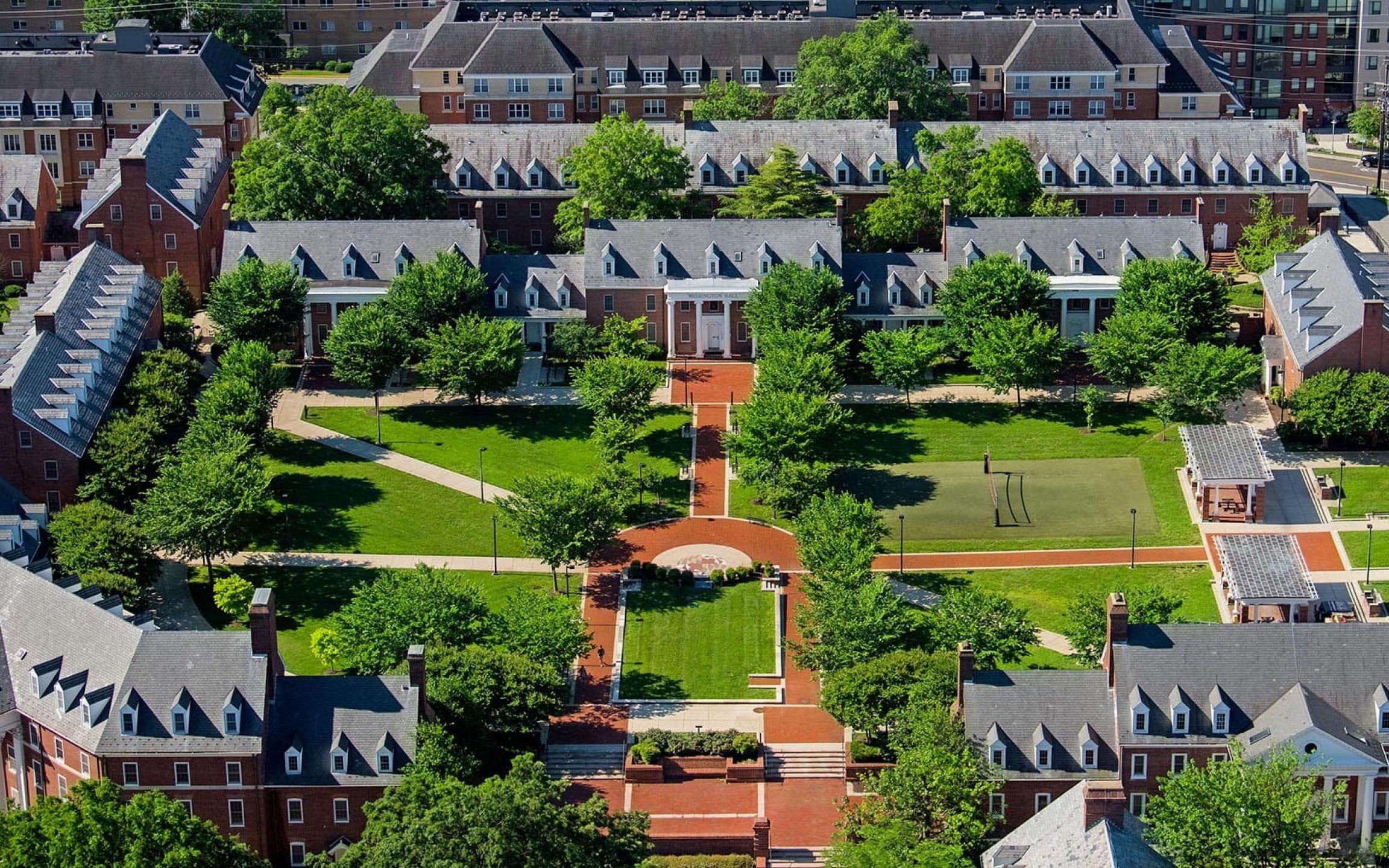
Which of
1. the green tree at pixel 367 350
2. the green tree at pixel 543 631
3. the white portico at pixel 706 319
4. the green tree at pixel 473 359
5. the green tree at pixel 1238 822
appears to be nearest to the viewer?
the green tree at pixel 1238 822

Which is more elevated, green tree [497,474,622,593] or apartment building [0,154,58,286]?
apartment building [0,154,58,286]

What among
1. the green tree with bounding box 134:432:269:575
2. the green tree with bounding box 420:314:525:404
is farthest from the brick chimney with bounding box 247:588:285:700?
the green tree with bounding box 420:314:525:404

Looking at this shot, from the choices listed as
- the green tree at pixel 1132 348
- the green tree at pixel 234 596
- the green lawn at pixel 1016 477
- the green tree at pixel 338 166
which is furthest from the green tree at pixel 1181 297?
the green tree at pixel 234 596

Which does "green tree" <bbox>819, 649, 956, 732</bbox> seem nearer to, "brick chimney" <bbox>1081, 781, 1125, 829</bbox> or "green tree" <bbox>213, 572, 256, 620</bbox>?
"brick chimney" <bbox>1081, 781, 1125, 829</bbox>

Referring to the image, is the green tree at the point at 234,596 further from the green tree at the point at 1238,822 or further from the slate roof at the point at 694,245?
the green tree at the point at 1238,822

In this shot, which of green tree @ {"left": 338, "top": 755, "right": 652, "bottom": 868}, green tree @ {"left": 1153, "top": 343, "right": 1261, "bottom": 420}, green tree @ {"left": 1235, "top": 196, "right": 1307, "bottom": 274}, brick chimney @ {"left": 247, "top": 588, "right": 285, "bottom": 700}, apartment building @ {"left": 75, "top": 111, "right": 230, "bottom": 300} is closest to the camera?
green tree @ {"left": 338, "top": 755, "right": 652, "bottom": 868}

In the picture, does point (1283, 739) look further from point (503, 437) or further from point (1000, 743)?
point (503, 437)
